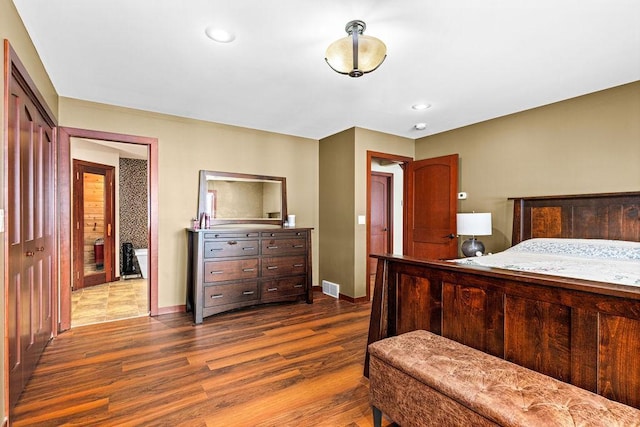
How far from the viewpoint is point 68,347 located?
111 inches

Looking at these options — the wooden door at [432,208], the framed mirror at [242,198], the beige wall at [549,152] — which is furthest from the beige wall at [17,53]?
the beige wall at [549,152]

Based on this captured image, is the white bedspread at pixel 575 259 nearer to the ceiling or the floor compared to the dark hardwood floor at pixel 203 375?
nearer to the ceiling

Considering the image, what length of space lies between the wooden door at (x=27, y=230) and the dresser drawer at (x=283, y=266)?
206 centimetres

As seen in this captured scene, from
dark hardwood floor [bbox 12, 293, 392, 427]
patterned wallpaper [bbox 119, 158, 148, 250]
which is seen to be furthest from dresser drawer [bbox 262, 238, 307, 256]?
patterned wallpaper [bbox 119, 158, 148, 250]

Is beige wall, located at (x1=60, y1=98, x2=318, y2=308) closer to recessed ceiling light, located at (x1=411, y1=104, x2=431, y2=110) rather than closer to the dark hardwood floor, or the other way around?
the dark hardwood floor

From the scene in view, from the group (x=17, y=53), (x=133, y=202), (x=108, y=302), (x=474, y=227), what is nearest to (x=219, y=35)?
(x=17, y=53)

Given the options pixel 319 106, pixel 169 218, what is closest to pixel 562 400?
pixel 319 106

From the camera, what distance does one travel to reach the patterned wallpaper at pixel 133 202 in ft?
19.8

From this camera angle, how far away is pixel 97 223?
544 centimetres

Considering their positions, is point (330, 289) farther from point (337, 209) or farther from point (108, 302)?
point (108, 302)

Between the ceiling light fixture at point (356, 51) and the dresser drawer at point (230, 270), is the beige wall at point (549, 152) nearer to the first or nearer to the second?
the ceiling light fixture at point (356, 51)

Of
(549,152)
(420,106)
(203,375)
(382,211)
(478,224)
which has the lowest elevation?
(203,375)

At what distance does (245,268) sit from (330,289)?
1421 millimetres

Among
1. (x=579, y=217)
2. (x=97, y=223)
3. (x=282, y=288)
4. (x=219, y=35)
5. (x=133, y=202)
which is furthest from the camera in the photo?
(x=133, y=202)
